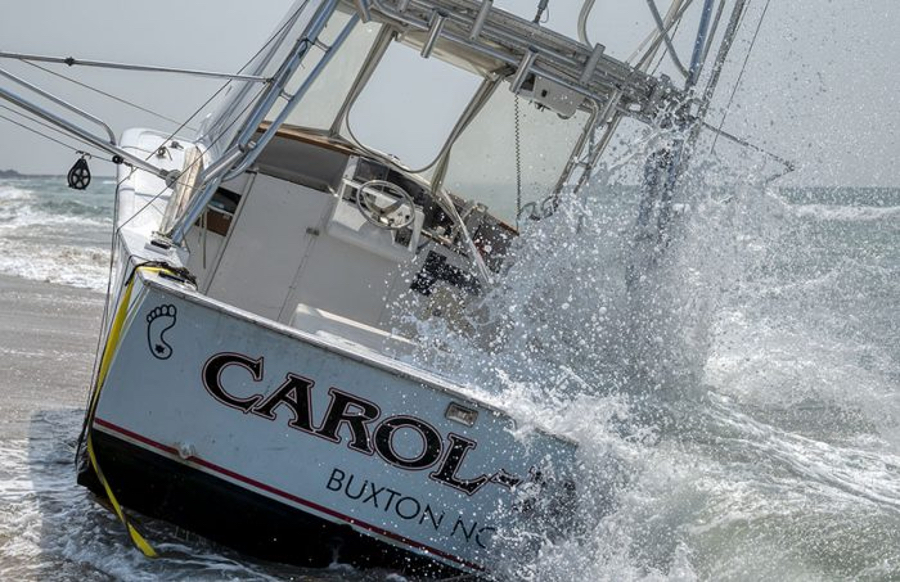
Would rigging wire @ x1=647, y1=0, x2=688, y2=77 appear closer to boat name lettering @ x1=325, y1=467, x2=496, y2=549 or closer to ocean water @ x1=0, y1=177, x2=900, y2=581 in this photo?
ocean water @ x1=0, y1=177, x2=900, y2=581

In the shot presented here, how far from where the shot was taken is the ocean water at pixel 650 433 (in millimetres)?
5492

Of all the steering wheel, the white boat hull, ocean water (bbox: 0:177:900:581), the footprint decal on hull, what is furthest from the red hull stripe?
the steering wheel

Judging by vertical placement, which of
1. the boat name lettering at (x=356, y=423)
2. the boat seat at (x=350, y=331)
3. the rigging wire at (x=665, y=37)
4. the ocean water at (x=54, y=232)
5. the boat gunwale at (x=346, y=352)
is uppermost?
the rigging wire at (x=665, y=37)

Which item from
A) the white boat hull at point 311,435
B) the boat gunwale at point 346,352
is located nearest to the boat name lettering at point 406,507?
the white boat hull at point 311,435

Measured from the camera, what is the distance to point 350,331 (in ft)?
21.3

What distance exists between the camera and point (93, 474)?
5363mm

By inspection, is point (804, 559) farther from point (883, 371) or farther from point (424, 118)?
point (883, 371)

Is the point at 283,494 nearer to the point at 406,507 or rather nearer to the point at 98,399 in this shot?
the point at 406,507

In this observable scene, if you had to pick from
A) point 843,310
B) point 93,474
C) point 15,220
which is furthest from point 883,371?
point 15,220

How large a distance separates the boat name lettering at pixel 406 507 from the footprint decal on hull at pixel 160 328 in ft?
2.78

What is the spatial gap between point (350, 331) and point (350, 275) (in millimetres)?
810

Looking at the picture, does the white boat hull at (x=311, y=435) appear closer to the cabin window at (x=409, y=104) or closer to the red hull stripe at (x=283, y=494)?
the red hull stripe at (x=283, y=494)

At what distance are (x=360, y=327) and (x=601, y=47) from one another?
1.90 metres

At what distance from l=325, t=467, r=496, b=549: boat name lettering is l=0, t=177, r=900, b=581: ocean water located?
0.65 feet
